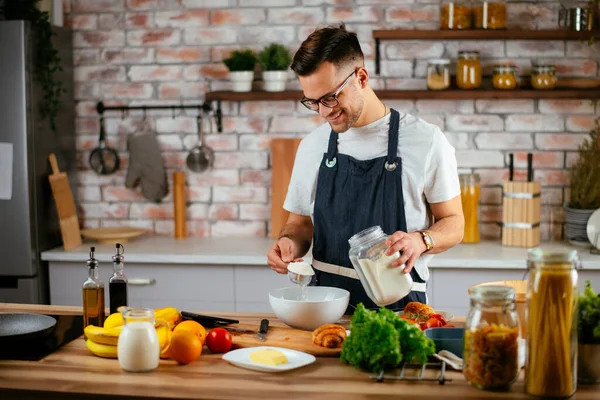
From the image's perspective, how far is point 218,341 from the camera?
2.22m

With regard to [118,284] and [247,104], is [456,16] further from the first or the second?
[118,284]

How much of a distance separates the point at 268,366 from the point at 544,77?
277 cm

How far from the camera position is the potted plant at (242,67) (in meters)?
4.37

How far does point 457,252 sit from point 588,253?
0.64 m

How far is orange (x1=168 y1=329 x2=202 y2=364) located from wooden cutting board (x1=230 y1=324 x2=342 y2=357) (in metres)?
0.19

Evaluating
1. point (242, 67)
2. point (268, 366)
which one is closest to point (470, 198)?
point (242, 67)

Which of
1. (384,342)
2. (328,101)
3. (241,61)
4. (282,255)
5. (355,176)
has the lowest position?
(384,342)

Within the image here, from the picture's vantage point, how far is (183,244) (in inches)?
174

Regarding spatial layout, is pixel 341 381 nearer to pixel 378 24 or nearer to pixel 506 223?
pixel 506 223

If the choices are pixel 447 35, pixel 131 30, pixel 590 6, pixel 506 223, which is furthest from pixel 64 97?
pixel 590 6

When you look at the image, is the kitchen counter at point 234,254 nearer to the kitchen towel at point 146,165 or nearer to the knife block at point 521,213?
the knife block at point 521,213

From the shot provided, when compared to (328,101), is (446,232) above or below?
below

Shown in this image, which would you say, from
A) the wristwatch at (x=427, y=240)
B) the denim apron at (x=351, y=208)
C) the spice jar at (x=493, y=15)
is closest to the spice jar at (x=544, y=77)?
the spice jar at (x=493, y=15)

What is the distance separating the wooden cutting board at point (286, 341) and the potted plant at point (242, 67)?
7.25 ft
